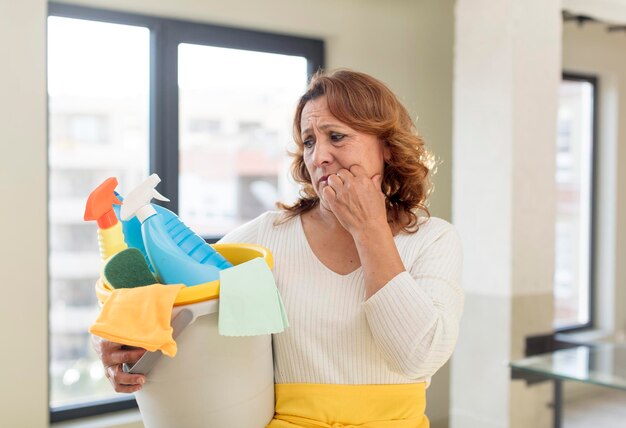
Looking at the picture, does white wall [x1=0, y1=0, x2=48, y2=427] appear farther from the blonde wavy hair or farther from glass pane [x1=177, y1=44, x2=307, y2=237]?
the blonde wavy hair

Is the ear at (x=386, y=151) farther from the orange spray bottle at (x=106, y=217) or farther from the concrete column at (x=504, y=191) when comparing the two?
the concrete column at (x=504, y=191)

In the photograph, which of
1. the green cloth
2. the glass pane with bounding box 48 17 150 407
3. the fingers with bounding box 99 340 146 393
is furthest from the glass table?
the glass pane with bounding box 48 17 150 407

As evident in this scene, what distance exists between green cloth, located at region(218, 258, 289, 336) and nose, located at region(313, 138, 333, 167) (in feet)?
0.93

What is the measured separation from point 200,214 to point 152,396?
257cm

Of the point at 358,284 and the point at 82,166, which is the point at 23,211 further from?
the point at 358,284

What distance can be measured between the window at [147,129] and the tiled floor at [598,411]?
1.92m

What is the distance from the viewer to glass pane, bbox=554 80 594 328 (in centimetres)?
429

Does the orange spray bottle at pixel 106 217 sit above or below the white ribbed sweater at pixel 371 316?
above

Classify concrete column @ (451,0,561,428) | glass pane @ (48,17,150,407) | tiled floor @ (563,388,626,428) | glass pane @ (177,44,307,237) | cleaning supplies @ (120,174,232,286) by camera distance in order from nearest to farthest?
1. cleaning supplies @ (120,174,232,286)
2. concrete column @ (451,0,561,428)
3. glass pane @ (48,17,150,407)
4. glass pane @ (177,44,307,237)
5. tiled floor @ (563,388,626,428)

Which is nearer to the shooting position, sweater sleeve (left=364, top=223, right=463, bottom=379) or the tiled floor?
sweater sleeve (left=364, top=223, right=463, bottom=379)

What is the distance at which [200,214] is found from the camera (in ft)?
11.8

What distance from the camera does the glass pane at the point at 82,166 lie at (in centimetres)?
299

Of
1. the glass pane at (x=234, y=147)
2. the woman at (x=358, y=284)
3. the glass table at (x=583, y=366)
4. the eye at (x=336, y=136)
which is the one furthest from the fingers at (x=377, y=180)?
the glass pane at (x=234, y=147)

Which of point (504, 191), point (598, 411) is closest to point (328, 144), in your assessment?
point (504, 191)
